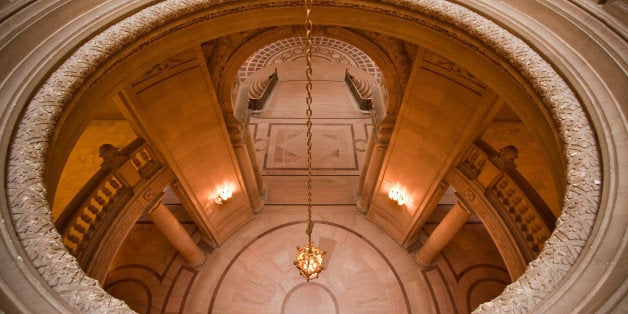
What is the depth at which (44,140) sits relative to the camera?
3.13 meters

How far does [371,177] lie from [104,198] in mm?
5574

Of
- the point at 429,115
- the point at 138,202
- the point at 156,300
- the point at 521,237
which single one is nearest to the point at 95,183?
the point at 138,202

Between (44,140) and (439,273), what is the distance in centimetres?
794

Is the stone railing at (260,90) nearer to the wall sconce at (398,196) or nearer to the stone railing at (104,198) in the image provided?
the wall sconce at (398,196)

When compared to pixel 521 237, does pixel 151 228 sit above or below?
A: above

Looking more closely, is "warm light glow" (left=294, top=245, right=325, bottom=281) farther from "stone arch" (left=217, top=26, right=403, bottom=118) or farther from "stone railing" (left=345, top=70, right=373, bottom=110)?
"stone railing" (left=345, top=70, right=373, bottom=110)

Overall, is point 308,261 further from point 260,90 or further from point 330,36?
point 260,90

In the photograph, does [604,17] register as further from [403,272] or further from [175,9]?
[403,272]

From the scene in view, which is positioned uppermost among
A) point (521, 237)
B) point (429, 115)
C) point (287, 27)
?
point (287, 27)

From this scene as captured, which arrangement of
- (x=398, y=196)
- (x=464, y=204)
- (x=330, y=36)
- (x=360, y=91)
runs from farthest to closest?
(x=360, y=91), (x=398, y=196), (x=464, y=204), (x=330, y=36)

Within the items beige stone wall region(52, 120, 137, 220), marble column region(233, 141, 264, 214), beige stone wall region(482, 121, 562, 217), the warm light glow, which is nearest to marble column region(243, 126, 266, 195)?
marble column region(233, 141, 264, 214)

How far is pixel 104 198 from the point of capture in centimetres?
617

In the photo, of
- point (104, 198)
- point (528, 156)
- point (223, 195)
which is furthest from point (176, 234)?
point (528, 156)

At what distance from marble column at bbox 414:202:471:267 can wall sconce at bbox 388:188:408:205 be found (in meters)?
0.92
